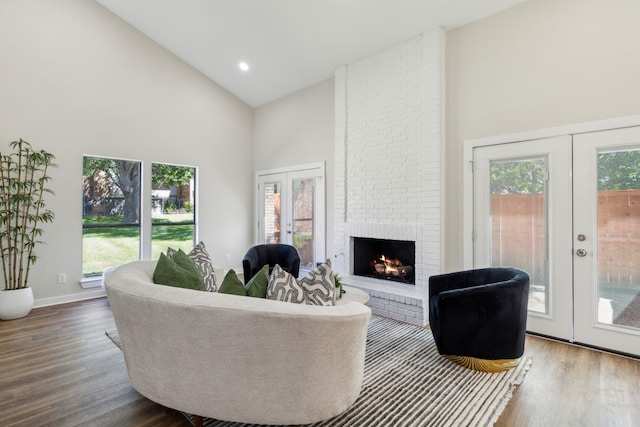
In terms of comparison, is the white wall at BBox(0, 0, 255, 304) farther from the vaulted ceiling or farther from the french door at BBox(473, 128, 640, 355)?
the french door at BBox(473, 128, 640, 355)

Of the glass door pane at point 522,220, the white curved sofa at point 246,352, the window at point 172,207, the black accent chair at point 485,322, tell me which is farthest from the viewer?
the window at point 172,207

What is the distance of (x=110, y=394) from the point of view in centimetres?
222

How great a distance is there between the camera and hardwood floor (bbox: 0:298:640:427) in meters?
1.98

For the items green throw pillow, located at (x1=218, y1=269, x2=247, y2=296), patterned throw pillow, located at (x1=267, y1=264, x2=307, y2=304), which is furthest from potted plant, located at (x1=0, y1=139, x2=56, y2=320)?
patterned throw pillow, located at (x1=267, y1=264, x2=307, y2=304)

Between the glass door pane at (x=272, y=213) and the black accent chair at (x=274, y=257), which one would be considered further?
the glass door pane at (x=272, y=213)

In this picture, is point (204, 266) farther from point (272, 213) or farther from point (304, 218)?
point (272, 213)

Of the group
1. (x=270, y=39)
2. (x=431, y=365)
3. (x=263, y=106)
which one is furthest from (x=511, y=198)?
(x=263, y=106)

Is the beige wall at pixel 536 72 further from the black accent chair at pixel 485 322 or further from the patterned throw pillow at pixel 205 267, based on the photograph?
the patterned throw pillow at pixel 205 267

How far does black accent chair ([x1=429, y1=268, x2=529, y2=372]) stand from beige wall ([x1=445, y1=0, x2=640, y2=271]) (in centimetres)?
137

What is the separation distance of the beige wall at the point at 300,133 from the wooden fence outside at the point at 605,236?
2591mm

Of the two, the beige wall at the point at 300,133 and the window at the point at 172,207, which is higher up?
the beige wall at the point at 300,133

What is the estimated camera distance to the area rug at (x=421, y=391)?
1.94 meters

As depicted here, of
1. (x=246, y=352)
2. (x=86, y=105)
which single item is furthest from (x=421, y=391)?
(x=86, y=105)

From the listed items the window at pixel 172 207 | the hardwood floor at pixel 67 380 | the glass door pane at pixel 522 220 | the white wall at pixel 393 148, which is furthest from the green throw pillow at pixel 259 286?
the window at pixel 172 207
